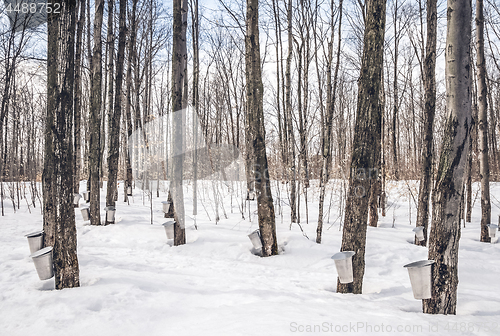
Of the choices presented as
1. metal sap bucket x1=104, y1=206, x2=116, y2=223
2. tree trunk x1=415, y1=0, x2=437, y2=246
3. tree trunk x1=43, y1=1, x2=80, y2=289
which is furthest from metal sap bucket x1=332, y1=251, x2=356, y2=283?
metal sap bucket x1=104, y1=206, x2=116, y2=223

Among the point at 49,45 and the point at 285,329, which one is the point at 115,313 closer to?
the point at 285,329

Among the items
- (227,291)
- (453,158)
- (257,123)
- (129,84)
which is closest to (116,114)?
(129,84)

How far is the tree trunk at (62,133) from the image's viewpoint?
2615mm

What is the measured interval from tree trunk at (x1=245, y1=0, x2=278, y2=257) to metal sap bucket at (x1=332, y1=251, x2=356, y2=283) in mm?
1619

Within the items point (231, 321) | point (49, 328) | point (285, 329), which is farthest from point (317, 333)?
point (49, 328)

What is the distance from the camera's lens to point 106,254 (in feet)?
14.5

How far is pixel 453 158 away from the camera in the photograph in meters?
2.32

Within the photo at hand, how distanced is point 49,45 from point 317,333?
358 cm

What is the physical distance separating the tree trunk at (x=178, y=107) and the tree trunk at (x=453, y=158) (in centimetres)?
394

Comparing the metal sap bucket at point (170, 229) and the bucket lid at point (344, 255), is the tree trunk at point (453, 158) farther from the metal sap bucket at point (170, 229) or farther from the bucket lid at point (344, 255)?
the metal sap bucket at point (170, 229)

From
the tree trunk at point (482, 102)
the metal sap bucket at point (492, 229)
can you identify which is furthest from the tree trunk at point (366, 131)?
the metal sap bucket at point (492, 229)

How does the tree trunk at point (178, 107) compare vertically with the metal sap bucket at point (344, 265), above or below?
above

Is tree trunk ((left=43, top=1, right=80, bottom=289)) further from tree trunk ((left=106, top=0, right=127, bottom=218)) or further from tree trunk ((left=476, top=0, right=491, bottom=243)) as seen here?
tree trunk ((left=476, top=0, right=491, bottom=243))

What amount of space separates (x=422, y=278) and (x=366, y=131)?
144 cm
